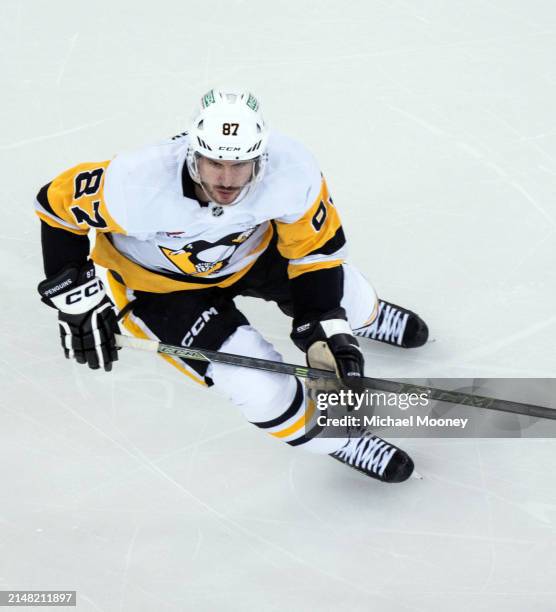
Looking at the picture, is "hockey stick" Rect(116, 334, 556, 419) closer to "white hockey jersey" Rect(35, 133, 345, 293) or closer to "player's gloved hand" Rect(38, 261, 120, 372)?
"player's gloved hand" Rect(38, 261, 120, 372)

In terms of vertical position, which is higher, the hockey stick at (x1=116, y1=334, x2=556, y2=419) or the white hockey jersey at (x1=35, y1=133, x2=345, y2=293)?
the white hockey jersey at (x1=35, y1=133, x2=345, y2=293)

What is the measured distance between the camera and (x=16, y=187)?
4.04m

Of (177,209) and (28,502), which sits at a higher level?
(177,209)

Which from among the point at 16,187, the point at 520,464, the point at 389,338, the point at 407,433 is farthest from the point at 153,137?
the point at 520,464

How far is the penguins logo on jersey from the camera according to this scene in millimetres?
2809

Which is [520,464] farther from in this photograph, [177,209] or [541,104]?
[541,104]

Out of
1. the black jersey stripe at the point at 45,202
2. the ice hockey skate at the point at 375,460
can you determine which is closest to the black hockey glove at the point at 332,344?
the ice hockey skate at the point at 375,460

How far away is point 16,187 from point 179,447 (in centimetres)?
153

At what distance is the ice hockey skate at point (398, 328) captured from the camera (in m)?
3.41

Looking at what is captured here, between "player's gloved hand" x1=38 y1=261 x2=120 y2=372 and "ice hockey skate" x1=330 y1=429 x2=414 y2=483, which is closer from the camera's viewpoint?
"player's gloved hand" x1=38 y1=261 x2=120 y2=372

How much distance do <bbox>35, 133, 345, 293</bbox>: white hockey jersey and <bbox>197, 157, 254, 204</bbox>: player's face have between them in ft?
0.39

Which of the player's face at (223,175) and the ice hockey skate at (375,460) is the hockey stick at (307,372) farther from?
the player's face at (223,175)

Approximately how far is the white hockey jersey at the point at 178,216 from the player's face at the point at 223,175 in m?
0.12

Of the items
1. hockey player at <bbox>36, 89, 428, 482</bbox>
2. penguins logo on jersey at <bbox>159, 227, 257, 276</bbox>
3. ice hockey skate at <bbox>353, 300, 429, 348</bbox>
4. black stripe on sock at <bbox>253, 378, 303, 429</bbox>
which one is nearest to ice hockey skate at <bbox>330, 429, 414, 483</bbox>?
hockey player at <bbox>36, 89, 428, 482</bbox>
